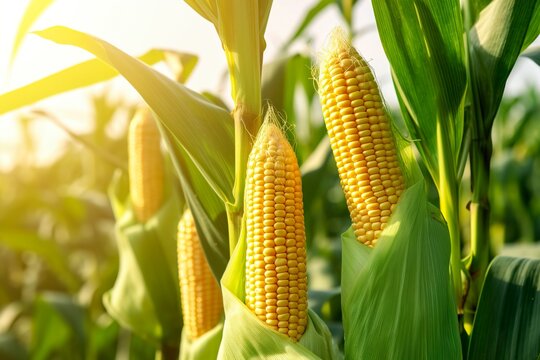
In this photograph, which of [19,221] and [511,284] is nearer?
[511,284]

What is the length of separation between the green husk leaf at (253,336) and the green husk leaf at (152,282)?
2.32 ft

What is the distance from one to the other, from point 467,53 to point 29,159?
5.56m

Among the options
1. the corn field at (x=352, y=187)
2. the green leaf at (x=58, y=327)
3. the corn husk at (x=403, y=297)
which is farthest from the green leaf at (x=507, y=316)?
the green leaf at (x=58, y=327)

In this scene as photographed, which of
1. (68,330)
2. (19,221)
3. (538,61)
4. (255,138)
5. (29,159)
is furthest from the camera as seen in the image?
(29,159)

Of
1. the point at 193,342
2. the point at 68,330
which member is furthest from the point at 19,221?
the point at 193,342

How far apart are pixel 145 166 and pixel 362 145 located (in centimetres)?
88

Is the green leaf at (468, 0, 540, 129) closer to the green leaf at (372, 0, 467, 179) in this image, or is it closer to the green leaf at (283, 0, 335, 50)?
the green leaf at (372, 0, 467, 179)

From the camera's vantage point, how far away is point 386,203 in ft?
3.11

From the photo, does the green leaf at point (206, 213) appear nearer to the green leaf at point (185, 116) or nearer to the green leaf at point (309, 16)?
the green leaf at point (185, 116)

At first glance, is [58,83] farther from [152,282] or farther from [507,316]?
[507,316]

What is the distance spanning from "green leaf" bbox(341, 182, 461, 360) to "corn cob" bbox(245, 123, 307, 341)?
9 centimetres

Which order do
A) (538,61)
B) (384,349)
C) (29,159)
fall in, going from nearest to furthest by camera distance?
(384,349), (538,61), (29,159)

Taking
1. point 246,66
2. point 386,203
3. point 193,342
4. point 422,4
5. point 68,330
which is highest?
point 422,4

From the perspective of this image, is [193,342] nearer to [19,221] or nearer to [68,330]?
[68,330]
